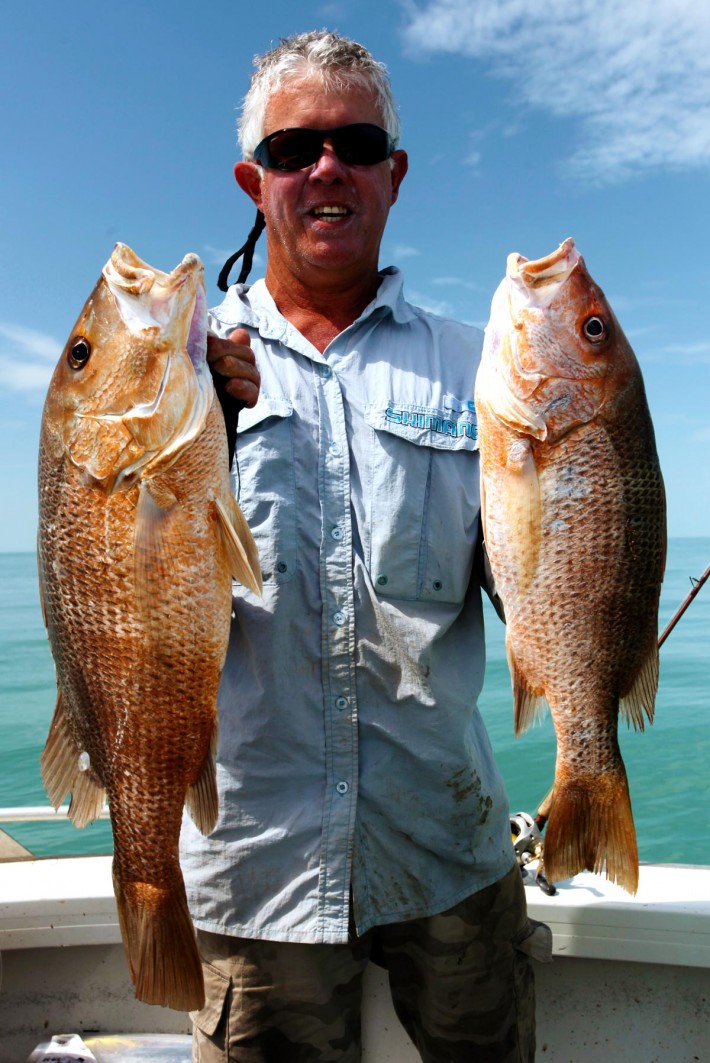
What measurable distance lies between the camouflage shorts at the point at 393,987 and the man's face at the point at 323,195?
177cm

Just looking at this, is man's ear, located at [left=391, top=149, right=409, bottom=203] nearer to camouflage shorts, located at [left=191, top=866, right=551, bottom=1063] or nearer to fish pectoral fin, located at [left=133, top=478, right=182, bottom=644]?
fish pectoral fin, located at [left=133, top=478, right=182, bottom=644]

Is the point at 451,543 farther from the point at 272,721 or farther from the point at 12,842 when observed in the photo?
the point at 12,842

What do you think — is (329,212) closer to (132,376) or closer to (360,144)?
(360,144)

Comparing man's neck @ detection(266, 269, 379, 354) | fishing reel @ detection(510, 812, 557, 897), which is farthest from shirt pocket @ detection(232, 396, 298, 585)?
fishing reel @ detection(510, 812, 557, 897)

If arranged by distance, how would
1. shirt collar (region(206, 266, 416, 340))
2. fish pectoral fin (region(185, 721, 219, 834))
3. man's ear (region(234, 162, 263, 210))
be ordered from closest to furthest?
fish pectoral fin (region(185, 721, 219, 834)), shirt collar (region(206, 266, 416, 340)), man's ear (region(234, 162, 263, 210))

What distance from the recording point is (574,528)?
1.84m

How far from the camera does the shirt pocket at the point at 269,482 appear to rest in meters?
2.13

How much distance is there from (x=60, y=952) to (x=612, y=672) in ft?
7.98

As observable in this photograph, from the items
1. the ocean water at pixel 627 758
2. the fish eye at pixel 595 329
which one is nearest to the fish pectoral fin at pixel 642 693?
the fish eye at pixel 595 329

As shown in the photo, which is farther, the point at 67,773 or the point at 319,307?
the point at 319,307

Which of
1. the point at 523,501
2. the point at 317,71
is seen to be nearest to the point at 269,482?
the point at 523,501

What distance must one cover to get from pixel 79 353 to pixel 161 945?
125cm

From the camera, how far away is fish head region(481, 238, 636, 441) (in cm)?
188

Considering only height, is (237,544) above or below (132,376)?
below
